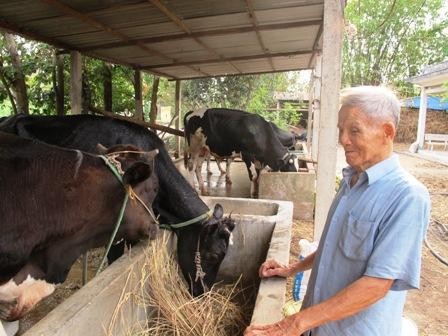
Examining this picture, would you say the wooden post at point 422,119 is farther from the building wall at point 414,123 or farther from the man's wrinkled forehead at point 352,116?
the man's wrinkled forehead at point 352,116

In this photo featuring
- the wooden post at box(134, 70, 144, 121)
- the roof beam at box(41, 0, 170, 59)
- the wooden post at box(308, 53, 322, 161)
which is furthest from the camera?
the wooden post at box(134, 70, 144, 121)

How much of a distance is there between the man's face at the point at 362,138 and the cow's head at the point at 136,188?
4.42 feet

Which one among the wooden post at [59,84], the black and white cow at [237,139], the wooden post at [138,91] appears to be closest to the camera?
the wooden post at [59,84]

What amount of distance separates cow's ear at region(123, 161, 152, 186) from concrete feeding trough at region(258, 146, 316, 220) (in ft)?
16.4

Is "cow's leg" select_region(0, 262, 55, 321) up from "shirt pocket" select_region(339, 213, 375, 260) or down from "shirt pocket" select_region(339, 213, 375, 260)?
down

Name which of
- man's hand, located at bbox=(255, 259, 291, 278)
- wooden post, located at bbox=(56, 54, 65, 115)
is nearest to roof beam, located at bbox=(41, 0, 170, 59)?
wooden post, located at bbox=(56, 54, 65, 115)

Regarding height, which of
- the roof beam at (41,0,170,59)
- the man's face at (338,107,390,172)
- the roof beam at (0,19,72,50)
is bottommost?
the man's face at (338,107,390,172)

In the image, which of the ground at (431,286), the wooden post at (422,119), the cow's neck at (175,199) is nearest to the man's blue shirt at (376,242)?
the cow's neck at (175,199)

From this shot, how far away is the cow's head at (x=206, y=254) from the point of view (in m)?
3.37

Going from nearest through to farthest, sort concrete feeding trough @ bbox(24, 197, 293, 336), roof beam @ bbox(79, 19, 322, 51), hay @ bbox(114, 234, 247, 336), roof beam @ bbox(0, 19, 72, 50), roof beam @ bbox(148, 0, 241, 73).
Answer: concrete feeding trough @ bbox(24, 197, 293, 336)
hay @ bbox(114, 234, 247, 336)
roof beam @ bbox(148, 0, 241, 73)
roof beam @ bbox(0, 19, 72, 50)
roof beam @ bbox(79, 19, 322, 51)

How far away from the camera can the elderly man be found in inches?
63.3

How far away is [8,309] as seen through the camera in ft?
8.52

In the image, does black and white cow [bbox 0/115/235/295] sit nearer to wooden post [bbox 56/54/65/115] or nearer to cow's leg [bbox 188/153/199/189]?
wooden post [bbox 56/54/65/115]

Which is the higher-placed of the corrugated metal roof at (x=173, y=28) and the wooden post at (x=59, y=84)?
the corrugated metal roof at (x=173, y=28)
